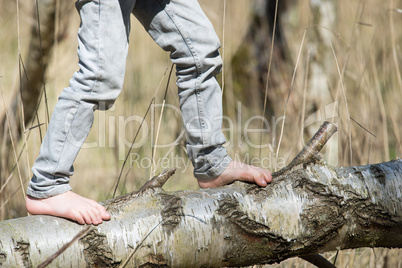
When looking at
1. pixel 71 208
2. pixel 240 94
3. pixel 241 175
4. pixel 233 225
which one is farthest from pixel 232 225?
pixel 240 94

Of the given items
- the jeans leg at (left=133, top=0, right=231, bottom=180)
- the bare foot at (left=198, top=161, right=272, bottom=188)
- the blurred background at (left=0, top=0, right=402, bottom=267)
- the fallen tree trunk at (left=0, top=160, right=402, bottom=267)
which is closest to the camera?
the fallen tree trunk at (left=0, top=160, right=402, bottom=267)

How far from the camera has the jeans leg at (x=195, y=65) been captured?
131 centimetres

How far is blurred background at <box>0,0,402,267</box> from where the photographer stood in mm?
2043

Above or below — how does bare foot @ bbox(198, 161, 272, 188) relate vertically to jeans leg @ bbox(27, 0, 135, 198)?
below

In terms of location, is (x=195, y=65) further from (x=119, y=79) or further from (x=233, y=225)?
(x=233, y=225)

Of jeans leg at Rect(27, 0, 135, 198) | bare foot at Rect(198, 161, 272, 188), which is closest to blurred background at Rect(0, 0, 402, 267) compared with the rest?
bare foot at Rect(198, 161, 272, 188)

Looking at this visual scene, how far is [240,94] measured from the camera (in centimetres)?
335

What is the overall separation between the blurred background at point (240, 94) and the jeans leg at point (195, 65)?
1.85ft

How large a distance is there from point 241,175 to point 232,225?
0.22 metres

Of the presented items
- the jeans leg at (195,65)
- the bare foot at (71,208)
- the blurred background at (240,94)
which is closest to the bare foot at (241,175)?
the jeans leg at (195,65)

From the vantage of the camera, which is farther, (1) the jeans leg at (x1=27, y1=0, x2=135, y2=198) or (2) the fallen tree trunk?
(1) the jeans leg at (x1=27, y1=0, x2=135, y2=198)

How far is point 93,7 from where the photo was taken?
1.17m

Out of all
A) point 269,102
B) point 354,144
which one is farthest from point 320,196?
point 269,102

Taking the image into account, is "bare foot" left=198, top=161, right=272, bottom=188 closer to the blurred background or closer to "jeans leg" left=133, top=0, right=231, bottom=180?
"jeans leg" left=133, top=0, right=231, bottom=180
